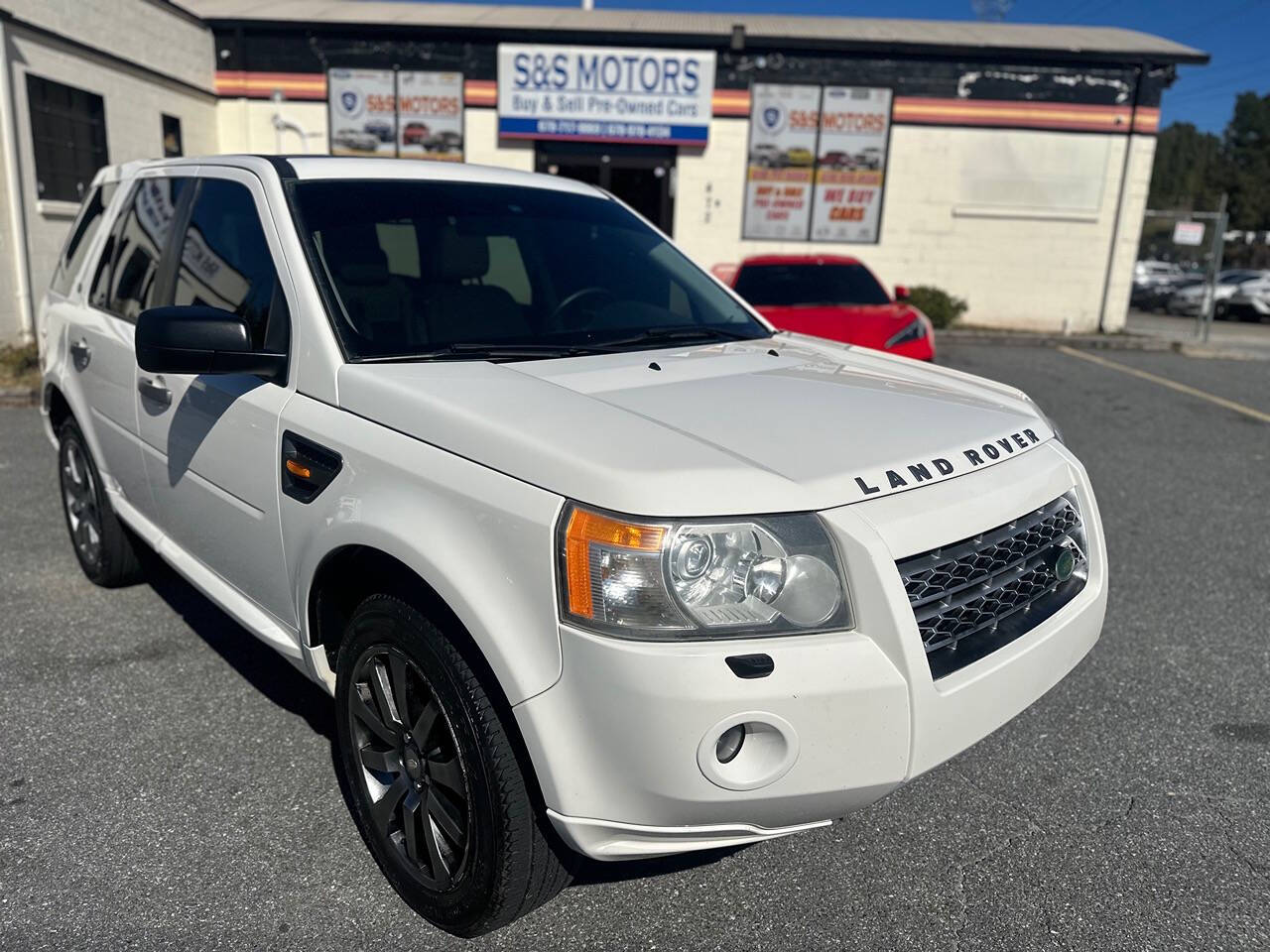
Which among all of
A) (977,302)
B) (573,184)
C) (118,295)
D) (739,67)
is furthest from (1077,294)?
(118,295)

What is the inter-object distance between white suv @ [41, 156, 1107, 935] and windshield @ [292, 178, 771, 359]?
0.01 metres

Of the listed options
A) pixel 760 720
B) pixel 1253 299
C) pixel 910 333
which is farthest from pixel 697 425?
pixel 1253 299

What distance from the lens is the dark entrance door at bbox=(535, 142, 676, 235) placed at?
17.2 m

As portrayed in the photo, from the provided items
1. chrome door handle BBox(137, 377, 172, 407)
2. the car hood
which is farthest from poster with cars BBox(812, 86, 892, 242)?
chrome door handle BBox(137, 377, 172, 407)

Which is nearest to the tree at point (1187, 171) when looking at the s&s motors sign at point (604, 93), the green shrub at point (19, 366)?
the s&s motors sign at point (604, 93)

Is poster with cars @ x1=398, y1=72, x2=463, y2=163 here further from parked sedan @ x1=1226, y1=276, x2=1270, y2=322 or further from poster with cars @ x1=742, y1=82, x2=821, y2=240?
parked sedan @ x1=1226, y1=276, x2=1270, y2=322

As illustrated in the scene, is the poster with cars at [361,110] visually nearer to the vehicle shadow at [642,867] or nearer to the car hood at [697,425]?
the car hood at [697,425]

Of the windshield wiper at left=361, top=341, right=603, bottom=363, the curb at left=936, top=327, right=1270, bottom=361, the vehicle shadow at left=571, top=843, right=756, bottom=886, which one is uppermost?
the windshield wiper at left=361, top=341, right=603, bottom=363

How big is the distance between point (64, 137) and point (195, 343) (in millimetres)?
11713

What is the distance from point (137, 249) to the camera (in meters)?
3.63

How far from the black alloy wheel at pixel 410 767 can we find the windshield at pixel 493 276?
85 cm

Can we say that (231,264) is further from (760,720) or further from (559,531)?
(760,720)

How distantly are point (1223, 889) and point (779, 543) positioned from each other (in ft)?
5.39

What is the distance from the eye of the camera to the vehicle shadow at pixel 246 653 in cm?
331
